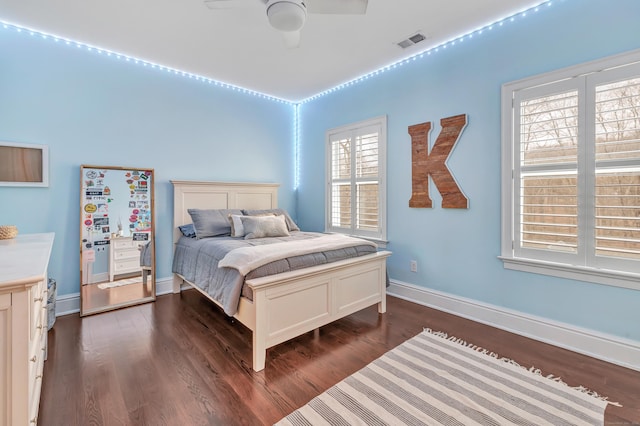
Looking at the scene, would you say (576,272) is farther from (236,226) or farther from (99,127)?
(99,127)

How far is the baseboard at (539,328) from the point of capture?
210 centimetres

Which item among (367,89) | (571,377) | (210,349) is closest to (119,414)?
(210,349)

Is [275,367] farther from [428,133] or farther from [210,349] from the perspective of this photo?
[428,133]

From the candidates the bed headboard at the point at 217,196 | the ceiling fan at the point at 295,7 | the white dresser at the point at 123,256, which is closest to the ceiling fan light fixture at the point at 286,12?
the ceiling fan at the point at 295,7

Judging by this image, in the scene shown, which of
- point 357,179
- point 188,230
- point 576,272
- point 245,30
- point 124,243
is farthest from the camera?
point 357,179

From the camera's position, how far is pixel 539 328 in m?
2.46

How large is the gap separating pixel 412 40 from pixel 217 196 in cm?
292

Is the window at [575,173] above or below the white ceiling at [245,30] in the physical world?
below

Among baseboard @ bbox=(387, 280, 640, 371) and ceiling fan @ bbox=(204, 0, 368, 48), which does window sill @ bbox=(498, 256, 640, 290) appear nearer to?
baseboard @ bbox=(387, 280, 640, 371)

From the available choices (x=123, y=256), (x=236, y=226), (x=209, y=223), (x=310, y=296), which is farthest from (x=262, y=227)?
(x=123, y=256)

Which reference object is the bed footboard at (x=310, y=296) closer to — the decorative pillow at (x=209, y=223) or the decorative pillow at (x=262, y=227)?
the decorative pillow at (x=262, y=227)

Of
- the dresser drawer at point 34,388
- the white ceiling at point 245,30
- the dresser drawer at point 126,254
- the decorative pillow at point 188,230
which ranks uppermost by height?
the white ceiling at point 245,30

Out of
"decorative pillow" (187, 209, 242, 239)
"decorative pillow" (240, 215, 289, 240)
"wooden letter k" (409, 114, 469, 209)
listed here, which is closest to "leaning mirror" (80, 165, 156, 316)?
"decorative pillow" (187, 209, 242, 239)

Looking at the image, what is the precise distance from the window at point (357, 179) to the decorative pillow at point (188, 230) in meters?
1.83
